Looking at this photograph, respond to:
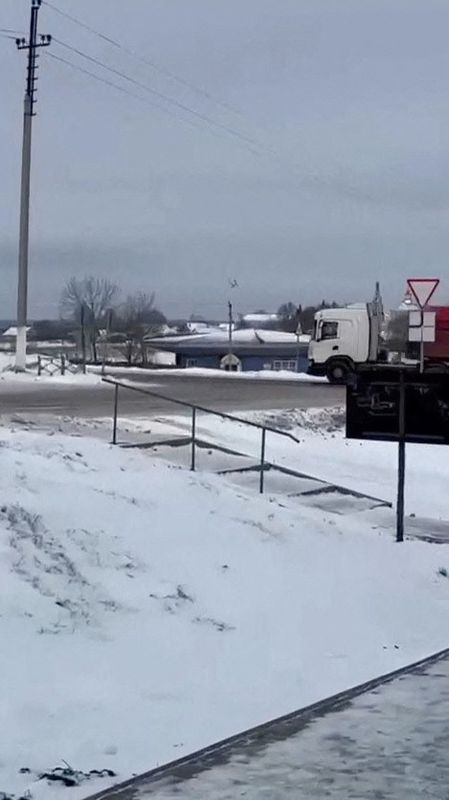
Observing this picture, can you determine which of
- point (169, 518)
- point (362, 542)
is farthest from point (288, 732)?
point (362, 542)

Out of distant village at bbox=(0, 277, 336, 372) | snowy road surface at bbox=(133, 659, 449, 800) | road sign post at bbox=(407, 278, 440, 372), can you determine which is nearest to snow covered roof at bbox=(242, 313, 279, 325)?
distant village at bbox=(0, 277, 336, 372)

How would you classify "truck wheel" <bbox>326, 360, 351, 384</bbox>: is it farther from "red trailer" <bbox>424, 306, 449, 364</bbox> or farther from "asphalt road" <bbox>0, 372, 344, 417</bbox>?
"red trailer" <bbox>424, 306, 449, 364</bbox>

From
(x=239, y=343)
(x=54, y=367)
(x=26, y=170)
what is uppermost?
(x=26, y=170)

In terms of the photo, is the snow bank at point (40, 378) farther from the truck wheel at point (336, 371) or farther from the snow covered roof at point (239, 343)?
the snow covered roof at point (239, 343)

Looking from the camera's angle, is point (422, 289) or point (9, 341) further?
point (9, 341)

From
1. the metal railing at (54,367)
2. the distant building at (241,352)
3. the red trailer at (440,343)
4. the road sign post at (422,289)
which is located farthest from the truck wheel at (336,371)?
the distant building at (241,352)

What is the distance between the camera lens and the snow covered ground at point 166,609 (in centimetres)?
734

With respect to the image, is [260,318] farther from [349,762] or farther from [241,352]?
[349,762]

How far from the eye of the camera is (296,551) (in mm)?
12641

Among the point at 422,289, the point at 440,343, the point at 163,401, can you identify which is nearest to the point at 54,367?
the point at 440,343

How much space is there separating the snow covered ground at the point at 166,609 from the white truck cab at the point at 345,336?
1190 inches

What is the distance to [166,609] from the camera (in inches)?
383

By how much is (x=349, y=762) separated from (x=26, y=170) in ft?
108

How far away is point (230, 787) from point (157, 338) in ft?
361
